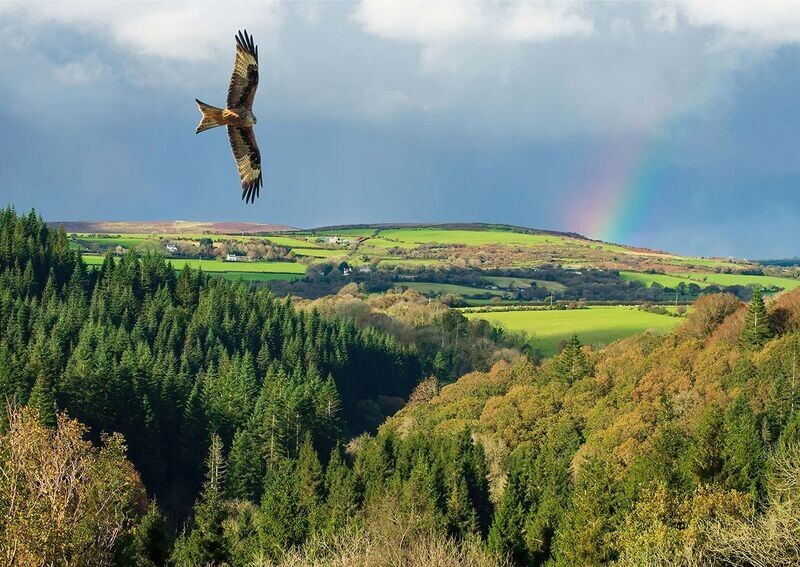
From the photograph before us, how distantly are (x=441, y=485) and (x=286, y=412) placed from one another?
38.6 meters

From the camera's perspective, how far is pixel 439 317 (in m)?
197

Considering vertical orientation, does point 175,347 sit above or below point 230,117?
below

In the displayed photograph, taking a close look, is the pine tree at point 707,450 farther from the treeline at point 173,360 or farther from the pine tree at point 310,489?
the treeline at point 173,360

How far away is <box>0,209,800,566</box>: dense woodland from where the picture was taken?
54.0 meters

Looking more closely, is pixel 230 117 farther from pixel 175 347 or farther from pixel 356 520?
pixel 175 347

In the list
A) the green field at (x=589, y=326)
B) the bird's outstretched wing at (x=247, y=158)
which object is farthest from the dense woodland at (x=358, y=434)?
the bird's outstretched wing at (x=247, y=158)

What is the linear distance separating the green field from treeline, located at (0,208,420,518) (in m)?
18.1

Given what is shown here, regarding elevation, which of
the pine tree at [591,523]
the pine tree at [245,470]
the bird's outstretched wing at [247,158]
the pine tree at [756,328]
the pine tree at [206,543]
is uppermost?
the bird's outstretched wing at [247,158]

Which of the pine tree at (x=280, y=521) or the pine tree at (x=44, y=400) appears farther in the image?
the pine tree at (x=44, y=400)

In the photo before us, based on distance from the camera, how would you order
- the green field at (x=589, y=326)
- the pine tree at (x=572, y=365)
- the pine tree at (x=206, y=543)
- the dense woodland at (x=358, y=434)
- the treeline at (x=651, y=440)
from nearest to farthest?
the dense woodland at (x=358, y=434), the treeline at (x=651, y=440), the pine tree at (x=206, y=543), the pine tree at (x=572, y=365), the green field at (x=589, y=326)

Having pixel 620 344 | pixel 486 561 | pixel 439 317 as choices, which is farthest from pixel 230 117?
pixel 439 317

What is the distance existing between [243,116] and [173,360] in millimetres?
127848

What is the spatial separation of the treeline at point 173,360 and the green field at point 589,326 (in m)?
18.1

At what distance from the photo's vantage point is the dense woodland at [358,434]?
54000 millimetres
